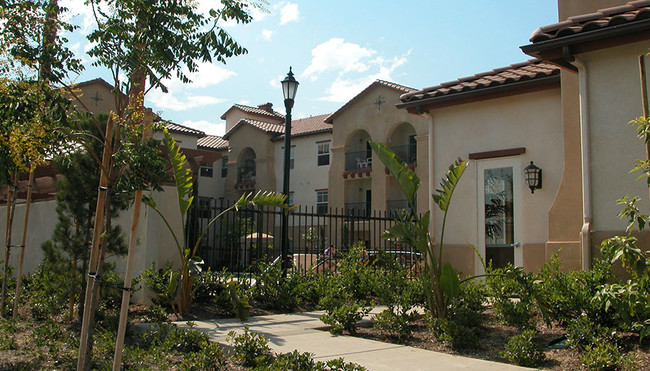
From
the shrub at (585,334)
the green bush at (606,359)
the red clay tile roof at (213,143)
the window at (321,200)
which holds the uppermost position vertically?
the red clay tile roof at (213,143)

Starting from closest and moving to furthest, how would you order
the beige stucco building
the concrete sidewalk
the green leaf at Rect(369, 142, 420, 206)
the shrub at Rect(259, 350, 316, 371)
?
the shrub at Rect(259, 350, 316, 371) < the concrete sidewalk < the green leaf at Rect(369, 142, 420, 206) < the beige stucco building

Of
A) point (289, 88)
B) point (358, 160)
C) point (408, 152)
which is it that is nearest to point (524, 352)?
point (289, 88)

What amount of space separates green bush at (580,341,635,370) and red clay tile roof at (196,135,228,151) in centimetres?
3809

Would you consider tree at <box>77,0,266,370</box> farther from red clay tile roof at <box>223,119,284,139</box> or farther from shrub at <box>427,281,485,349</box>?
red clay tile roof at <box>223,119,284,139</box>

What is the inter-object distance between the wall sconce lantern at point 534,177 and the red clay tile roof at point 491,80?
1690 mm

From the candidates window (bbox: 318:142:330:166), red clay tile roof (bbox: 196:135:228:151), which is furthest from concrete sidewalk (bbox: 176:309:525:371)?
red clay tile roof (bbox: 196:135:228:151)

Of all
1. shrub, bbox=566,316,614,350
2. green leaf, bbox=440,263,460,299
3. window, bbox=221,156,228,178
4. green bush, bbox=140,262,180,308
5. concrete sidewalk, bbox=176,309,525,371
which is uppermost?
window, bbox=221,156,228,178

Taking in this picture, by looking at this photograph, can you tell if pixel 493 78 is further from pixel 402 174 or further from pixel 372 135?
pixel 372 135

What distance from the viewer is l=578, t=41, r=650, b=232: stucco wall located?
8.33 metres

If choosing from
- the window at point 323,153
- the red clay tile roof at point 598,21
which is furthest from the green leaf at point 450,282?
the window at point 323,153

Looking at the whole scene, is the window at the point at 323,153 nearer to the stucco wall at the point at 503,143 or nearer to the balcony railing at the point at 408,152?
the balcony railing at the point at 408,152

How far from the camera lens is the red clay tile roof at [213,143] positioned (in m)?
43.2

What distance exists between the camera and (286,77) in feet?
40.0

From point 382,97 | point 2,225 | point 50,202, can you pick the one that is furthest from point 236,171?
point 50,202
